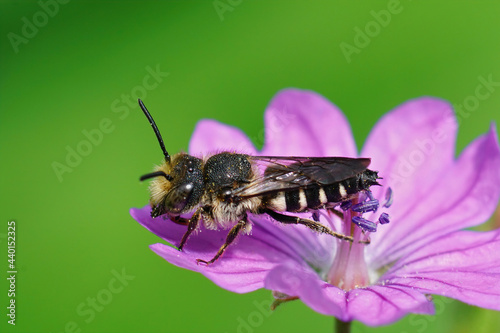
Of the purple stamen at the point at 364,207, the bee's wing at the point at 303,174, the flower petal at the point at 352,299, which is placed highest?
the bee's wing at the point at 303,174

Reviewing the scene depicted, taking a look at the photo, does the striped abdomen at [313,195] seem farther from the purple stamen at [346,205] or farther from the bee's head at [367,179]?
the purple stamen at [346,205]

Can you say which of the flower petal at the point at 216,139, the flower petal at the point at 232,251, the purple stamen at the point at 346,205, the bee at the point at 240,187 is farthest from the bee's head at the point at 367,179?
the flower petal at the point at 216,139

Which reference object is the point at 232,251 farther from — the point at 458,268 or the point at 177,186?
the point at 458,268

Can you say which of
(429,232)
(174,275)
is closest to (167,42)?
(174,275)

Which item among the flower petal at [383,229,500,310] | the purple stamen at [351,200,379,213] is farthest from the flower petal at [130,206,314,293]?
the flower petal at [383,229,500,310]

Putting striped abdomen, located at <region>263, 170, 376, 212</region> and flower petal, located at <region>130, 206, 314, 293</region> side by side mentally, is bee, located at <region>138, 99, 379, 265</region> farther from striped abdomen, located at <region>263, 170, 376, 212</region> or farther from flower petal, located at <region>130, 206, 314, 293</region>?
flower petal, located at <region>130, 206, 314, 293</region>

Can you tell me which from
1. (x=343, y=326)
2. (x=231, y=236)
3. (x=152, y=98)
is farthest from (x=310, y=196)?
(x=152, y=98)

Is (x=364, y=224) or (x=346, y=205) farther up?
(x=346, y=205)
